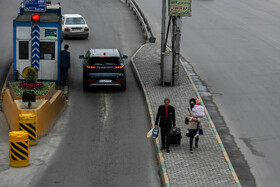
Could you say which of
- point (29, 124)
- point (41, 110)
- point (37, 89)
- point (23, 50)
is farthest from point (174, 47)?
point (29, 124)

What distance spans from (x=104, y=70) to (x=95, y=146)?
278 inches

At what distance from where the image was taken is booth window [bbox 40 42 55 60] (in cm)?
2866

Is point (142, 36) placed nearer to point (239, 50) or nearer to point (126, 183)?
point (239, 50)

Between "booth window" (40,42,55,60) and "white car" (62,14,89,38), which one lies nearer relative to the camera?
"booth window" (40,42,55,60)

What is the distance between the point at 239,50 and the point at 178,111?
13309 mm

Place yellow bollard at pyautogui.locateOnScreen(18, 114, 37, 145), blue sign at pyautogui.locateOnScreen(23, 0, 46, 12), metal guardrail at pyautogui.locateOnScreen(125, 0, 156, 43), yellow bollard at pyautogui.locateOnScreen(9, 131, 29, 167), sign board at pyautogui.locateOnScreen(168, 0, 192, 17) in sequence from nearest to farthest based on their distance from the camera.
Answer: yellow bollard at pyautogui.locateOnScreen(9, 131, 29, 167), yellow bollard at pyautogui.locateOnScreen(18, 114, 37, 145), blue sign at pyautogui.locateOnScreen(23, 0, 46, 12), sign board at pyautogui.locateOnScreen(168, 0, 192, 17), metal guardrail at pyautogui.locateOnScreen(125, 0, 156, 43)

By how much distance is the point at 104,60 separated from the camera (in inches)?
1102

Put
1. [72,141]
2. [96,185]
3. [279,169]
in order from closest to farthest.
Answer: [96,185]
[279,169]
[72,141]

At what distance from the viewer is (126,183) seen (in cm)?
1780

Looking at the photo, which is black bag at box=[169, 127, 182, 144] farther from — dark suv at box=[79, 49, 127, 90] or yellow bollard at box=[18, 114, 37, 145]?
dark suv at box=[79, 49, 127, 90]

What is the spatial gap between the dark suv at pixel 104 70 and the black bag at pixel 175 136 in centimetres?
803

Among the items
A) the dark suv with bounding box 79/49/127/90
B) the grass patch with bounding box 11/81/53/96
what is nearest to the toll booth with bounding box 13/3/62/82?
the dark suv with bounding box 79/49/127/90

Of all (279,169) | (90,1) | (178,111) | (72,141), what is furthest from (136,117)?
(90,1)

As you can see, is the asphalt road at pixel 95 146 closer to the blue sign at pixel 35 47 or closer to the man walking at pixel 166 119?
the man walking at pixel 166 119
